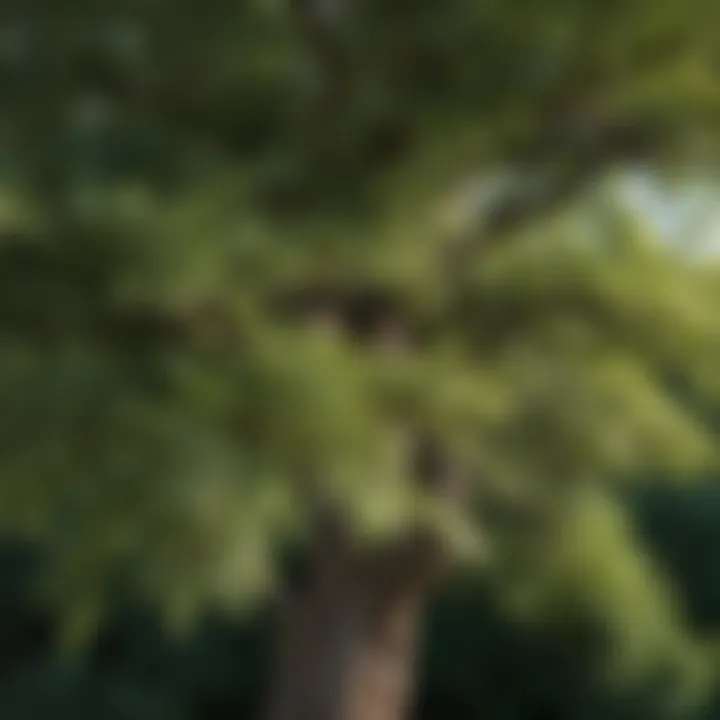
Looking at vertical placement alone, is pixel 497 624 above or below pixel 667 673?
above

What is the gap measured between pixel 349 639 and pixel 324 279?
14.5 inches

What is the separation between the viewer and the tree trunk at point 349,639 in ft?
2.64

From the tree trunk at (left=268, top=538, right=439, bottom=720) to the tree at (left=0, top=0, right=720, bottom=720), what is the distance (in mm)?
151

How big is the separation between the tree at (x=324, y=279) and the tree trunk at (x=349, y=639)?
151 millimetres

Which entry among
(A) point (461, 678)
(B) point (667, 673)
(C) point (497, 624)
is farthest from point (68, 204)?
(A) point (461, 678)

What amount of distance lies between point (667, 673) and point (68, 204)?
549mm

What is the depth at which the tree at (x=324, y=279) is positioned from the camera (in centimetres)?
49

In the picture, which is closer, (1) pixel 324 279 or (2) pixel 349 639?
(1) pixel 324 279

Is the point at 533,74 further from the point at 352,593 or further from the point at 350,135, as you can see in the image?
the point at 352,593

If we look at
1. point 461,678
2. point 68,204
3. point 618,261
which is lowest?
point 68,204

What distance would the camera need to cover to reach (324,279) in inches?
21.2

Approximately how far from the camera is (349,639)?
829mm

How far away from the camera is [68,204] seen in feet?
1.51

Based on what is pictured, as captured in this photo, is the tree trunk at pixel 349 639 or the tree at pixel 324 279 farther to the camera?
the tree trunk at pixel 349 639
